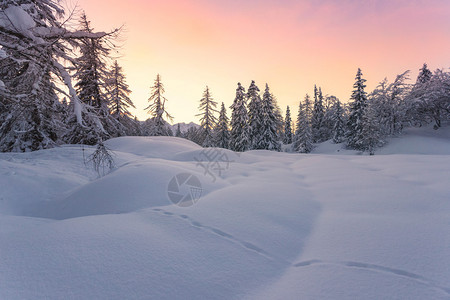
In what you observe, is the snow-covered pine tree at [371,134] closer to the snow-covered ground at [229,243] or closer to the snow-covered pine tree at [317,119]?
the snow-covered pine tree at [317,119]

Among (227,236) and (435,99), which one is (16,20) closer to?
(227,236)

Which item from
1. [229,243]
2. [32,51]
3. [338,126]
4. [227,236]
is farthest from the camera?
[338,126]

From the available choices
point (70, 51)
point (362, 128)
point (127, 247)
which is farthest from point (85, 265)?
point (362, 128)

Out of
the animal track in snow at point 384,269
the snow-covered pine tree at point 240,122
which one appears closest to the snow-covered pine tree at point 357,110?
the snow-covered pine tree at point 240,122

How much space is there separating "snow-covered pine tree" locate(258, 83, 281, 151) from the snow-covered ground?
2235 cm

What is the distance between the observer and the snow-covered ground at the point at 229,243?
4.67 ft

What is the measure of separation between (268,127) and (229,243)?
25362mm

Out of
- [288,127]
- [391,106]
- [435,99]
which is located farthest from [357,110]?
[288,127]

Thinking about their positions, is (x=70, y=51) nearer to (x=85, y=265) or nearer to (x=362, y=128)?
(x=85, y=265)

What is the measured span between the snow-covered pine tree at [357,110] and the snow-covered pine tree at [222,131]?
19.9 meters

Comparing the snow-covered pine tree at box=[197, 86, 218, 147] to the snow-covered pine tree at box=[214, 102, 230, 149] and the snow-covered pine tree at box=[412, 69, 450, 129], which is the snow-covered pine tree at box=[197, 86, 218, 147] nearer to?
the snow-covered pine tree at box=[214, 102, 230, 149]

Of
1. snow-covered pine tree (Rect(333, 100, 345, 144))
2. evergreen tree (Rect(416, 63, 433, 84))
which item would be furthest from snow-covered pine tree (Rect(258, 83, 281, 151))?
evergreen tree (Rect(416, 63, 433, 84))

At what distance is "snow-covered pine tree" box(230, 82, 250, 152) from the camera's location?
26670 mm

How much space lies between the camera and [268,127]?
2636 centimetres
